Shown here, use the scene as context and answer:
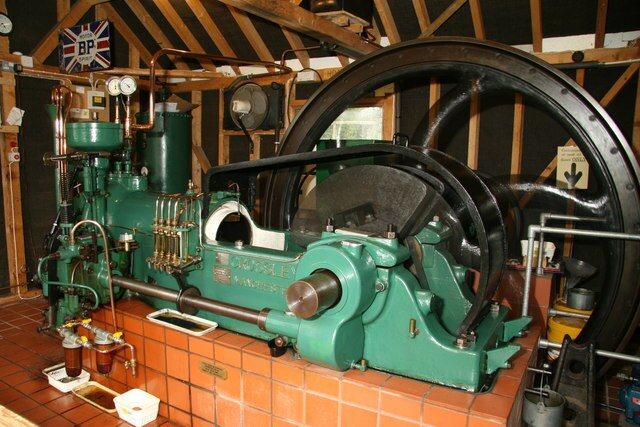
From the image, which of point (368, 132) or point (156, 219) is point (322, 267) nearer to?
point (156, 219)

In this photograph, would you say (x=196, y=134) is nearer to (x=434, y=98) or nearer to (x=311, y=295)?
(x=434, y=98)

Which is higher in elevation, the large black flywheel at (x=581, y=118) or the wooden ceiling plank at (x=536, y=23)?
the wooden ceiling plank at (x=536, y=23)

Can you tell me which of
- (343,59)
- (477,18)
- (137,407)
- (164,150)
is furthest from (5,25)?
(477,18)

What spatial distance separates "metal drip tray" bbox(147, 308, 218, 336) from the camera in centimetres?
→ 221

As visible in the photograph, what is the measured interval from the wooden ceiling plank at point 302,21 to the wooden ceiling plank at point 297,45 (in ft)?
2.30

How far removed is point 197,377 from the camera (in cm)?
217

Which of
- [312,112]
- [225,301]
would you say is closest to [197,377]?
[225,301]

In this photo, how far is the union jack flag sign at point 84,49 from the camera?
4.62 metres

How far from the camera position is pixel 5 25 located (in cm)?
422

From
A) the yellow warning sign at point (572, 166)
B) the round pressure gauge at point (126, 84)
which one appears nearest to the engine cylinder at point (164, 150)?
the round pressure gauge at point (126, 84)

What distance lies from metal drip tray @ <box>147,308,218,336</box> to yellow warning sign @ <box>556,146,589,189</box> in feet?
9.63

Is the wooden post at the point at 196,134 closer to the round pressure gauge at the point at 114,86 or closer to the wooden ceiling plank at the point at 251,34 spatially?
the wooden ceiling plank at the point at 251,34

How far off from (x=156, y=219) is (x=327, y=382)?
4.10 feet

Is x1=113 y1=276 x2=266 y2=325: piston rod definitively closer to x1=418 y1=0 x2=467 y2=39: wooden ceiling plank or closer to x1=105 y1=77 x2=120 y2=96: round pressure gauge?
x1=105 y1=77 x2=120 y2=96: round pressure gauge
